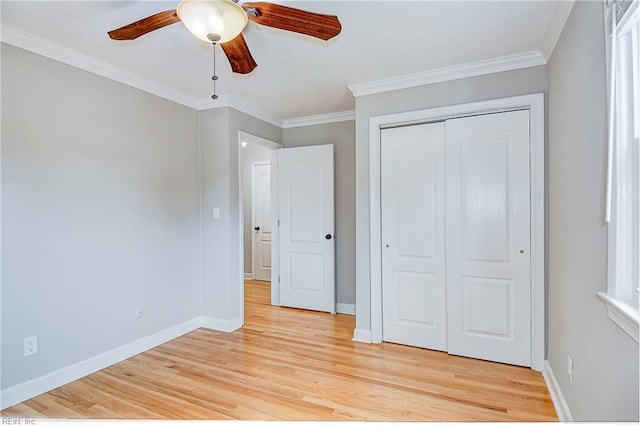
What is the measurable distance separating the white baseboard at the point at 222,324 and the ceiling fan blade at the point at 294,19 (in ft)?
9.35

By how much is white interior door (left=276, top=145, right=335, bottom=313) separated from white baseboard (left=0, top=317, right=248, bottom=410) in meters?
0.91

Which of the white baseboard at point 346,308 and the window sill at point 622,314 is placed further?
the white baseboard at point 346,308

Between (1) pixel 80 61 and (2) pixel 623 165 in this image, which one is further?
(1) pixel 80 61

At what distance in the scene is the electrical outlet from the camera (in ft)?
7.11

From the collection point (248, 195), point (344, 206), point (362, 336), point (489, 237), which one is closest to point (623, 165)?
point (489, 237)

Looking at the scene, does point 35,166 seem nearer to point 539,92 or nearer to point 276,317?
point 276,317

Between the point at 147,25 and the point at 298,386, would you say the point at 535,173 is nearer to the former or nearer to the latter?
the point at 298,386

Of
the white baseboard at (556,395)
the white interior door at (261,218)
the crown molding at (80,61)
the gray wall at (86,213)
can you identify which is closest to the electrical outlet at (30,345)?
the gray wall at (86,213)

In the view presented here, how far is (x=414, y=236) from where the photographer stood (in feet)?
9.68

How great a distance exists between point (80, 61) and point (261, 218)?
12.5 ft

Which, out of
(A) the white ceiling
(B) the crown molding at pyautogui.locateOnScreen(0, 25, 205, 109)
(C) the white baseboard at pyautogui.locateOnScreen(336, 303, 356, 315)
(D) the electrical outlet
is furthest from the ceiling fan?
(C) the white baseboard at pyautogui.locateOnScreen(336, 303, 356, 315)

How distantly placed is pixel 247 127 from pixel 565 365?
136 inches

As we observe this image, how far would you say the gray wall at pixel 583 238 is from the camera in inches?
51.0

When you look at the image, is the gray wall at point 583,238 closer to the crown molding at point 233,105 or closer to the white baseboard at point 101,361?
the crown molding at point 233,105
